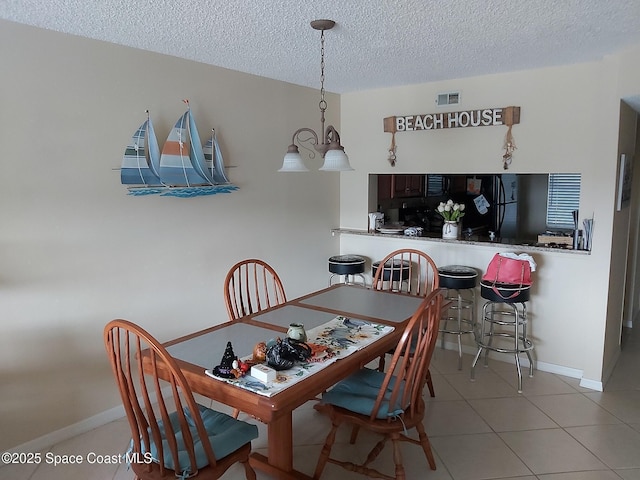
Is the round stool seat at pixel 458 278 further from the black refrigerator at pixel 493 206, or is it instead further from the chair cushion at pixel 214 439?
the chair cushion at pixel 214 439

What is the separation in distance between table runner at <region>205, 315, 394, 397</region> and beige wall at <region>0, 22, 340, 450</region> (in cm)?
128

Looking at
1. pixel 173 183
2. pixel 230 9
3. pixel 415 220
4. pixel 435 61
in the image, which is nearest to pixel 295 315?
pixel 173 183

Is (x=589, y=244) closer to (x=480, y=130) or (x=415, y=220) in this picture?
(x=480, y=130)

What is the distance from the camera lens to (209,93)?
10.8 ft

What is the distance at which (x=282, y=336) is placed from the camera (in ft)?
7.38

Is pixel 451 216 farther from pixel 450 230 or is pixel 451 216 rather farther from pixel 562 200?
pixel 562 200

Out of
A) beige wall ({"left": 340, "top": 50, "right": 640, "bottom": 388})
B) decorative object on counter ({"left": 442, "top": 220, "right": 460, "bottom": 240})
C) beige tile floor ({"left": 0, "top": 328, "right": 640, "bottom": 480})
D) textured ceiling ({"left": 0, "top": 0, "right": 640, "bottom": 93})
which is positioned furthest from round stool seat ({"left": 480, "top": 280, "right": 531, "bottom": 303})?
textured ceiling ({"left": 0, "top": 0, "right": 640, "bottom": 93})

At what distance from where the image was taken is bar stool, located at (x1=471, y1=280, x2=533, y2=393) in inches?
129

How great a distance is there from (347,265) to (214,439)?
7.96ft

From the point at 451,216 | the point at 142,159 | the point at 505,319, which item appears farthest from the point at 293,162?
the point at 505,319

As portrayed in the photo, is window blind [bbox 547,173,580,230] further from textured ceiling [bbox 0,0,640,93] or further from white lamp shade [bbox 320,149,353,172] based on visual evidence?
white lamp shade [bbox 320,149,353,172]

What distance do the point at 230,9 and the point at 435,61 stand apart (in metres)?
1.57

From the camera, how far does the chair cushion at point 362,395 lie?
6.79 ft

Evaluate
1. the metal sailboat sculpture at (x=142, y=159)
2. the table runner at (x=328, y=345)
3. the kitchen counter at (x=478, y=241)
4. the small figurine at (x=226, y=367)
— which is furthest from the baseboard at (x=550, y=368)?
the metal sailboat sculpture at (x=142, y=159)
